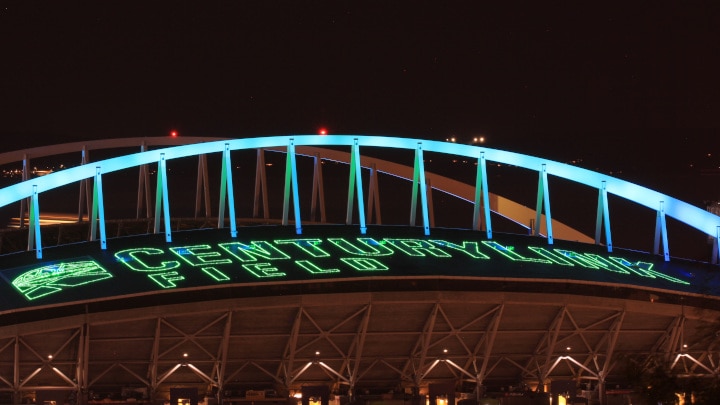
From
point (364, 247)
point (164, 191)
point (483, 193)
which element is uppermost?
point (483, 193)

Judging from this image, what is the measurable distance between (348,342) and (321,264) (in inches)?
137

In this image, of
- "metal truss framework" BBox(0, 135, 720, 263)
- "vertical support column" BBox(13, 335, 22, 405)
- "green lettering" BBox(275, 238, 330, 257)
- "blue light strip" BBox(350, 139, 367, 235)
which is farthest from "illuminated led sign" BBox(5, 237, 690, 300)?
"vertical support column" BBox(13, 335, 22, 405)

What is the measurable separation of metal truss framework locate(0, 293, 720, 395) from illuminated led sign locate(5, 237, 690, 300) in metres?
1.38

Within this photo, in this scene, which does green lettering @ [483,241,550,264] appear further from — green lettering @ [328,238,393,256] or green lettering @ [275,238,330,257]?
green lettering @ [275,238,330,257]

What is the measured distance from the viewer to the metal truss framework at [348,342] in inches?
1757

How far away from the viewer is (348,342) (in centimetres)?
4869

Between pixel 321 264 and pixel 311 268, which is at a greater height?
pixel 321 264

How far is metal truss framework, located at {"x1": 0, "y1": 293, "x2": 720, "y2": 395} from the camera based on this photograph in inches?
1757

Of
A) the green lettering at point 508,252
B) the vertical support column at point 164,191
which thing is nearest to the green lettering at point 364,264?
the green lettering at point 508,252

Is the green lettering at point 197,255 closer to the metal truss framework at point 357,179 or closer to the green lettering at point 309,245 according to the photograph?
the metal truss framework at point 357,179

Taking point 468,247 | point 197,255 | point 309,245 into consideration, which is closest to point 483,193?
point 468,247

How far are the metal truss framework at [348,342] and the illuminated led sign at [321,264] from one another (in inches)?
54.4

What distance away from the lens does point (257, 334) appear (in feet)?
154

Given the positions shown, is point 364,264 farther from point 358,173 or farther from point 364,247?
point 358,173
